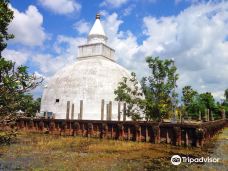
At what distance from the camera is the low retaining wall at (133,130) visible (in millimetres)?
16672

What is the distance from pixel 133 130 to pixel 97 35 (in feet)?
87.0

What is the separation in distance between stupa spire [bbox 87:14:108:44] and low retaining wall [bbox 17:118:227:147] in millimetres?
20362

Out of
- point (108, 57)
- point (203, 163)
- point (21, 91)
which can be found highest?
point (108, 57)

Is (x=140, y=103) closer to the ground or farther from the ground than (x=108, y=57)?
closer to the ground

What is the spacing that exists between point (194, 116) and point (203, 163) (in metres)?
43.2

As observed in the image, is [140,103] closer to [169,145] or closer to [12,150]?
[169,145]

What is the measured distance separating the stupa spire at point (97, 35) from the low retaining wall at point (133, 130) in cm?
2036

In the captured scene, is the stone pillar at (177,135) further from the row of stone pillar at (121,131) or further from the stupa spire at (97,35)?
the stupa spire at (97,35)

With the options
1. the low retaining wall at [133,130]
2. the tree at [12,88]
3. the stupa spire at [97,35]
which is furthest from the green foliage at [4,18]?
the stupa spire at [97,35]

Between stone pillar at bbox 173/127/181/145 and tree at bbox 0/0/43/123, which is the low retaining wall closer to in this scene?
stone pillar at bbox 173/127/181/145

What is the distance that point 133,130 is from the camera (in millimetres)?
19594

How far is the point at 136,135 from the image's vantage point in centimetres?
1905

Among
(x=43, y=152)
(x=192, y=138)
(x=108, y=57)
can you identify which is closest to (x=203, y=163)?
(x=192, y=138)

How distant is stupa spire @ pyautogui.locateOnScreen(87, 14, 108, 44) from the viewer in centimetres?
4309
